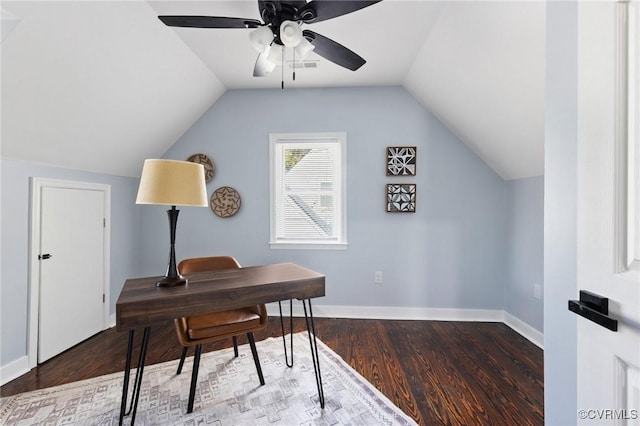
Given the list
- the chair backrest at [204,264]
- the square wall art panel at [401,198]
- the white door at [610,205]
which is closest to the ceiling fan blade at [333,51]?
the white door at [610,205]

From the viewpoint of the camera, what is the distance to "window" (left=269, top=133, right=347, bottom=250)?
3135 millimetres

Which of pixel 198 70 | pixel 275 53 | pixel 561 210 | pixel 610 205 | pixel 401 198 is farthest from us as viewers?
pixel 401 198

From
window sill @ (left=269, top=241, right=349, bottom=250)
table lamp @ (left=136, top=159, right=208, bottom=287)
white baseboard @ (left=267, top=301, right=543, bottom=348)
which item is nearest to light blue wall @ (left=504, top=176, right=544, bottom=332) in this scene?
white baseboard @ (left=267, top=301, right=543, bottom=348)

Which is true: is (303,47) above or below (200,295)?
above

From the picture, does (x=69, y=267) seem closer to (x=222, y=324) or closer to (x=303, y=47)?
(x=222, y=324)

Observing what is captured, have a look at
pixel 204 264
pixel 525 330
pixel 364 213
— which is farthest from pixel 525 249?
pixel 204 264

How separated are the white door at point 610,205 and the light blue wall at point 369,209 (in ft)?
7.49

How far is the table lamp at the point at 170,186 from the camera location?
140cm

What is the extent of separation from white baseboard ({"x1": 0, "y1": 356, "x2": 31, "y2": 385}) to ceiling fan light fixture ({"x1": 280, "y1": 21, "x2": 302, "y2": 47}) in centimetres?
281

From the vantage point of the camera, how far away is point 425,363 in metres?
2.13

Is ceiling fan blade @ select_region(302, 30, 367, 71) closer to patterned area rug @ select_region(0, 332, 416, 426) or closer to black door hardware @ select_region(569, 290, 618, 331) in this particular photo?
black door hardware @ select_region(569, 290, 618, 331)

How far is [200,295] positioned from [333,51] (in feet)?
5.23

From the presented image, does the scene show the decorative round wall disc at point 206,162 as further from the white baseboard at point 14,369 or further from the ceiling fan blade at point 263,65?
the white baseboard at point 14,369

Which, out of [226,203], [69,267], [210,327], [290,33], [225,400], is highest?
[290,33]
